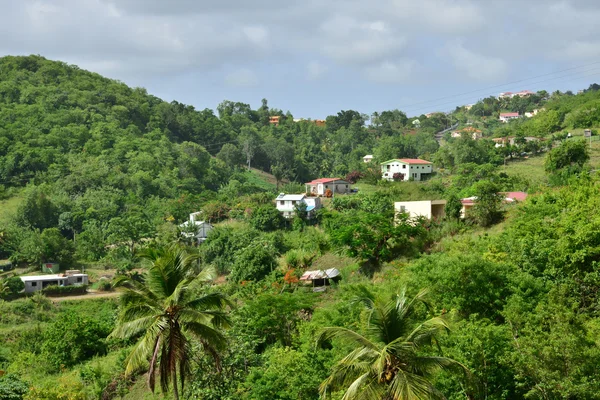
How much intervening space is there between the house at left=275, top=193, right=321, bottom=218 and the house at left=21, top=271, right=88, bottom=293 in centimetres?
1271

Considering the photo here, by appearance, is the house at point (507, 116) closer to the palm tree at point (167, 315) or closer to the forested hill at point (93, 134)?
the forested hill at point (93, 134)

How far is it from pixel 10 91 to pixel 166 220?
44.1 meters

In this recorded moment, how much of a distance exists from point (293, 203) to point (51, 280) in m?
15.8

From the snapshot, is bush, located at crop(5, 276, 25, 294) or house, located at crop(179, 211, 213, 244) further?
house, located at crop(179, 211, 213, 244)

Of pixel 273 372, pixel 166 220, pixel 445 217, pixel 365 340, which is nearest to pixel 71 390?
pixel 273 372

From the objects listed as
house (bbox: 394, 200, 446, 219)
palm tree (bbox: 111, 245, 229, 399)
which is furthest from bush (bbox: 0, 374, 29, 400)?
house (bbox: 394, 200, 446, 219)

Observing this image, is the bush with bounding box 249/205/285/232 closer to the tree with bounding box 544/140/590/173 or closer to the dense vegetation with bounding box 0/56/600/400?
the dense vegetation with bounding box 0/56/600/400

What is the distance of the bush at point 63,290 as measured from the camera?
1544 inches

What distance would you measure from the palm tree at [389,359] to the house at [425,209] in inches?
806

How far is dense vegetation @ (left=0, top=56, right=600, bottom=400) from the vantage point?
12148mm

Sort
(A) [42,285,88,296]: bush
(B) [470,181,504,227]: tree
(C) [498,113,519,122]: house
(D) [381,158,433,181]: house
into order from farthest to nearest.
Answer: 1. (C) [498,113,519,122]: house
2. (D) [381,158,433,181]: house
3. (A) [42,285,88,296]: bush
4. (B) [470,181,504,227]: tree

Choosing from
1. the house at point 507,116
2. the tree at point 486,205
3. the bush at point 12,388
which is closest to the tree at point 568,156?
the tree at point 486,205

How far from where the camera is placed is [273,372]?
1620cm

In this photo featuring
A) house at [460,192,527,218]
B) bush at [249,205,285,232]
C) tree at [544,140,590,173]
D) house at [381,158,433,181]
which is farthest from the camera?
house at [381,158,433,181]
